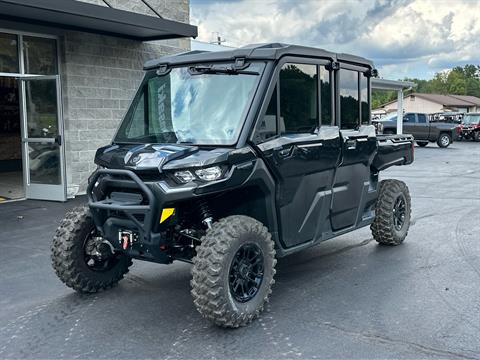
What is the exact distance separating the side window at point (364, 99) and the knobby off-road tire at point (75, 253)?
326cm

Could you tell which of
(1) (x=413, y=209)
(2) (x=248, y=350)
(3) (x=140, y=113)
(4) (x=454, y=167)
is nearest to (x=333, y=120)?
(3) (x=140, y=113)

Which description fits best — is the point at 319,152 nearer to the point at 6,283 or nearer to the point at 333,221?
the point at 333,221

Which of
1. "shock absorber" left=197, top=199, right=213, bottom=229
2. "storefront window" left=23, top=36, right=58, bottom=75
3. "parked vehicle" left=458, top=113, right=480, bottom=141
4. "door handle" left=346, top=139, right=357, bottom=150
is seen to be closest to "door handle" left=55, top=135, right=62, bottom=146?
"storefront window" left=23, top=36, right=58, bottom=75

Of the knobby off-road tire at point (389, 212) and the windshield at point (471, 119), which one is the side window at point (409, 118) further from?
the knobby off-road tire at point (389, 212)

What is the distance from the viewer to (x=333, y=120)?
5.81m

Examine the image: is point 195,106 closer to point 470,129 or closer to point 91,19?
point 91,19

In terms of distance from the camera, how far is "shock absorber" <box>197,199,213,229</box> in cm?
477

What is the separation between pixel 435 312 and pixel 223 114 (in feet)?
8.34

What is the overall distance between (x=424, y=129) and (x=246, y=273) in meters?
29.0

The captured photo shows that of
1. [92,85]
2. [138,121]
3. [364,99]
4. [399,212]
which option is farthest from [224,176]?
[92,85]

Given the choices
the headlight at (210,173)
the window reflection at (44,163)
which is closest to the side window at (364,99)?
the headlight at (210,173)

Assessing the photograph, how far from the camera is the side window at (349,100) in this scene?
19.7 ft

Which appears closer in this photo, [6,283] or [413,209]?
[6,283]

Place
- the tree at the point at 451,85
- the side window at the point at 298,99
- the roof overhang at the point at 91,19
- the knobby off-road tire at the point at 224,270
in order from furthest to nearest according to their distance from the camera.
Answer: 1. the tree at the point at 451,85
2. the roof overhang at the point at 91,19
3. the side window at the point at 298,99
4. the knobby off-road tire at the point at 224,270
